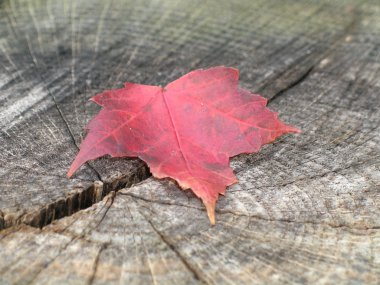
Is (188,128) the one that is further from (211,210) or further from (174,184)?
(211,210)

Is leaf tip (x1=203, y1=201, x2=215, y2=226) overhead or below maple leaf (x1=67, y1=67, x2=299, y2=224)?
below

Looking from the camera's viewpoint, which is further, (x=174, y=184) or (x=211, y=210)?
(x=174, y=184)

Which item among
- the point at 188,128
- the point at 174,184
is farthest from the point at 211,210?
the point at 188,128

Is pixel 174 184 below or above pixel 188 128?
below

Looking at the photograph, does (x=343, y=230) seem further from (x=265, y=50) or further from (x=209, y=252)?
(x=265, y=50)

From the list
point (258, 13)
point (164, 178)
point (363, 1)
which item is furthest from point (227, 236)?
point (363, 1)
